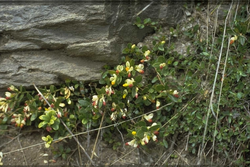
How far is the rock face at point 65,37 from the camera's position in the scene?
1.97 meters

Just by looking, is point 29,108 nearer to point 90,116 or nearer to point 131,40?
point 90,116

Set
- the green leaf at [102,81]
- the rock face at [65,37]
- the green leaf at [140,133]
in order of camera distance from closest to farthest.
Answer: the green leaf at [140,133] → the rock face at [65,37] → the green leaf at [102,81]

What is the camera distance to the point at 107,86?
203 cm

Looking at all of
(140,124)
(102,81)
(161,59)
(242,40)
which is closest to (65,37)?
(102,81)

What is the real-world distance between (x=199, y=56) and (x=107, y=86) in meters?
0.70

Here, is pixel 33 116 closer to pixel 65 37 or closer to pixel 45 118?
pixel 45 118

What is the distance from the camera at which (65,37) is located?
2.02 m

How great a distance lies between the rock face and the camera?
77.4 inches

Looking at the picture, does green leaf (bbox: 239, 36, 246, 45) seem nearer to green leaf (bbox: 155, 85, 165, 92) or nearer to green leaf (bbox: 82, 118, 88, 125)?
green leaf (bbox: 155, 85, 165, 92)

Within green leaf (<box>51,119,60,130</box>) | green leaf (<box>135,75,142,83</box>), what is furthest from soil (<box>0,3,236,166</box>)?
green leaf (<box>135,75,142,83</box>)

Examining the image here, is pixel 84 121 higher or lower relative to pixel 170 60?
lower

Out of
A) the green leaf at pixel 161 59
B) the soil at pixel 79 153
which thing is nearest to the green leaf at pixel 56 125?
the soil at pixel 79 153

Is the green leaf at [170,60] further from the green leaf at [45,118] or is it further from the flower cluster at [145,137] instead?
the green leaf at [45,118]

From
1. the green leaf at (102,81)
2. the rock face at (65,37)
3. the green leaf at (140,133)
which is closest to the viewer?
the green leaf at (140,133)
